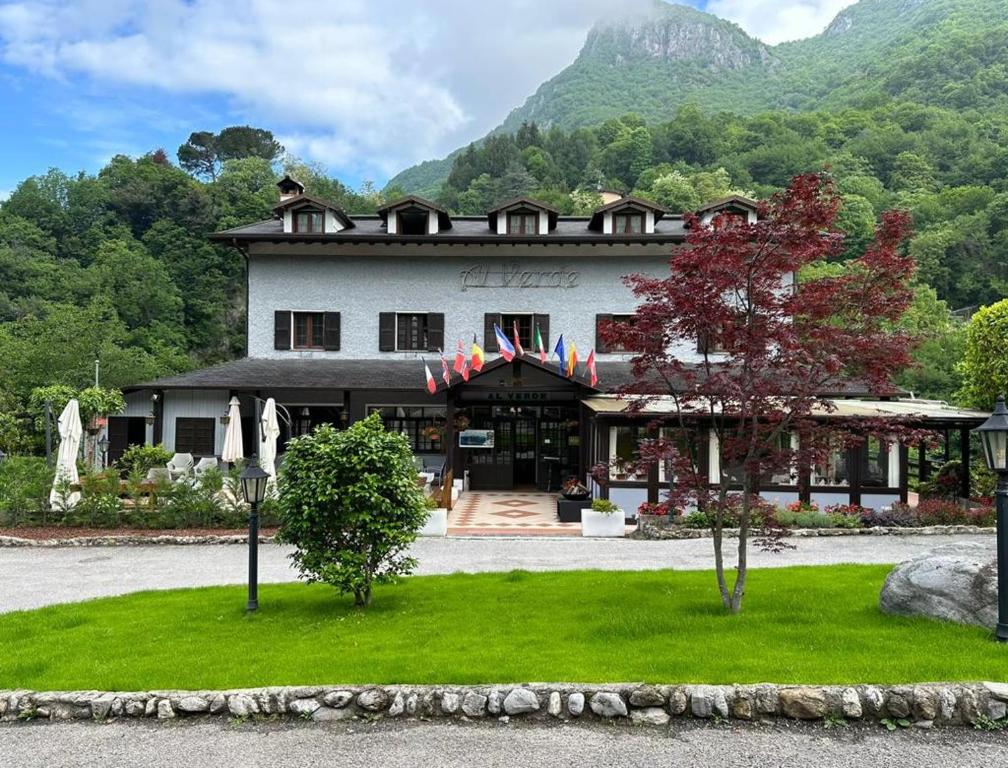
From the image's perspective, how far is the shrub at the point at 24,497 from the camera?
13.9 metres

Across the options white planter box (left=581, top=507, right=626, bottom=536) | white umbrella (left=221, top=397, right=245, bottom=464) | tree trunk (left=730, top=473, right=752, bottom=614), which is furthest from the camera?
white umbrella (left=221, top=397, right=245, bottom=464)

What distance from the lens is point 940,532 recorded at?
1357cm

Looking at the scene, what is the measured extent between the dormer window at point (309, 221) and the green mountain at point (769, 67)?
5720 cm

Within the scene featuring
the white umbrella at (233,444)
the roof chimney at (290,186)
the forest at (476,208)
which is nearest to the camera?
the white umbrella at (233,444)

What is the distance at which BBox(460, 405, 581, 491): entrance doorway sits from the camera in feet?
67.6

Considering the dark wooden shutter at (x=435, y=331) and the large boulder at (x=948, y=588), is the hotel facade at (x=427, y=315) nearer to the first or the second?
the dark wooden shutter at (x=435, y=331)

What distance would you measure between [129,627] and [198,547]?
19.1 ft

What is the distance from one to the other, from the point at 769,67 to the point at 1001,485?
151 metres

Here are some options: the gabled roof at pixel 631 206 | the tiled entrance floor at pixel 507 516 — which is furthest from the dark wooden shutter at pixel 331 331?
the gabled roof at pixel 631 206

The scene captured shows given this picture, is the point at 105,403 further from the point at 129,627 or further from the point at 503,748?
the point at 503,748

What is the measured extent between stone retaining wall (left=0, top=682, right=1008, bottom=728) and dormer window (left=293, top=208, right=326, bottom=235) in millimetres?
17829

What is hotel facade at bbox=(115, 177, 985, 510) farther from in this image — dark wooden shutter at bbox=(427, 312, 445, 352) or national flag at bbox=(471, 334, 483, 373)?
national flag at bbox=(471, 334, 483, 373)

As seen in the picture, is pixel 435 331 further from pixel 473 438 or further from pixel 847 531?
pixel 847 531

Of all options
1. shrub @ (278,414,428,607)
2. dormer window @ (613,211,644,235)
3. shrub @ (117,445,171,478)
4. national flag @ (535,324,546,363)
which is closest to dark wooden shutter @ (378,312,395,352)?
national flag @ (535,324,546,363)
